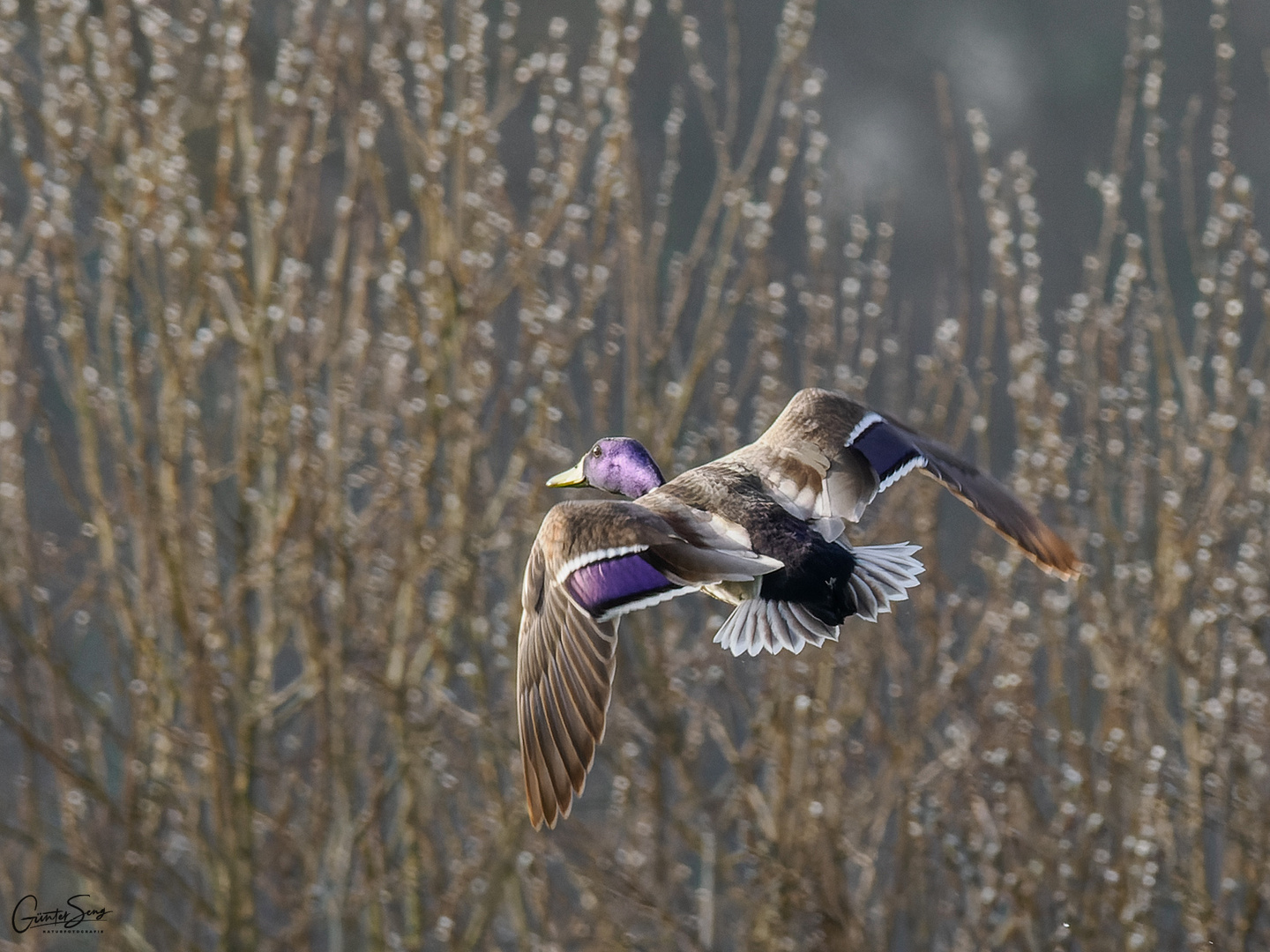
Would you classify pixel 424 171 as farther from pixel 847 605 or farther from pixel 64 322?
pixel 847 605

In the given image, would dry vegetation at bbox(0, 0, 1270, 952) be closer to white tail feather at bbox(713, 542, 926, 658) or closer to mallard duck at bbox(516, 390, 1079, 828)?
mallard duck at bbox(516, 390, 1079, 828)

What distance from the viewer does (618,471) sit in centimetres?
185

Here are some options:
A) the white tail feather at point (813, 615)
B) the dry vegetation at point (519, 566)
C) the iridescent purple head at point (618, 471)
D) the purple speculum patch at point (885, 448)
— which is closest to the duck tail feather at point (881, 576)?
the white tail feather at point (813, 615)

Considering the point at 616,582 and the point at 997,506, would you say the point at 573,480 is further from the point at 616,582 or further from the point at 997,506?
the point at 997,506

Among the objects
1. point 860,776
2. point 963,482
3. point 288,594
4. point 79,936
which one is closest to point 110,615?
point 288,594

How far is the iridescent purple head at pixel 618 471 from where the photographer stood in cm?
184

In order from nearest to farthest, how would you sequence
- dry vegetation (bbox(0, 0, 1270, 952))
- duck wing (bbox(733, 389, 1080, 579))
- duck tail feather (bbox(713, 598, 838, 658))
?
duck tail feather (bbox(713, 598, 838, 658)) → duck wing (bbox(733, 389, 1080, 579)) → dry vegetation (bbox(0, 0, 1270, 952))

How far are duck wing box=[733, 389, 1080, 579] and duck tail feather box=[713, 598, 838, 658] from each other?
0.33ft

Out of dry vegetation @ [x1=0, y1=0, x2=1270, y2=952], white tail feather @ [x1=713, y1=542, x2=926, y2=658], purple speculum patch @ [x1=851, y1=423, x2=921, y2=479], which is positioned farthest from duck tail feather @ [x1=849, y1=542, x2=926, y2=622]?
dry vegetation @ [x1=0, y1=0, x2=1270, y2=952]

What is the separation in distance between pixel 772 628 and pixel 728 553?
0.76 feet

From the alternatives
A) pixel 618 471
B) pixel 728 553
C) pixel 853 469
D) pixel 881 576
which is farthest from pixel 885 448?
pixel 728 553

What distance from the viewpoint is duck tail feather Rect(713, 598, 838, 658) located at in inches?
65.2

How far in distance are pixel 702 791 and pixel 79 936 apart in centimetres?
224

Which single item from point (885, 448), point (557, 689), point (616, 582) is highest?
point (885, 448)
